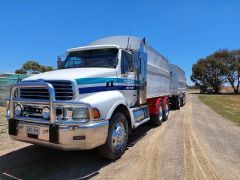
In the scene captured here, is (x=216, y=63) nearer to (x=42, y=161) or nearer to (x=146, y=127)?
(x=146, y=127)

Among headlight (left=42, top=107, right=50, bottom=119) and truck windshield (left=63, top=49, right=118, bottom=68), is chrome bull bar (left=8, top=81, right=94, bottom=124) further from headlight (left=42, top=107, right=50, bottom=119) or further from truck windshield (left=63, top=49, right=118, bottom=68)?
truck windshield (left=63, top=49, right=118, bottom=68)

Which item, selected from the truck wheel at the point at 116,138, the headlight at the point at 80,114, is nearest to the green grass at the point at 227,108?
the truck wheel at the point at 116,138

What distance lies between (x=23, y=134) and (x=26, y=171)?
2.56 feet

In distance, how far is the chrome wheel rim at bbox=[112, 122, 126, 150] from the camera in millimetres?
6137

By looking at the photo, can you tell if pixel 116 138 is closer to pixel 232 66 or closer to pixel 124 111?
pixel 124 111

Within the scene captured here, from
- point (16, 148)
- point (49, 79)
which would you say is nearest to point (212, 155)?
point (49, 79)

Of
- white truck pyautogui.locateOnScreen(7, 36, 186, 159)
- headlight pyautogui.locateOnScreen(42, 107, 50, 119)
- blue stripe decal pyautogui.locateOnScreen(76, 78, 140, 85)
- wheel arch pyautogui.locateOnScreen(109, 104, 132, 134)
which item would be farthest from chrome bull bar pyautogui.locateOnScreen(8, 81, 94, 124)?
wheel arch pyautogui.locateOnScreen(109, 104, 132, 134)

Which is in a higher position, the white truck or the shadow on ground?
the white truck

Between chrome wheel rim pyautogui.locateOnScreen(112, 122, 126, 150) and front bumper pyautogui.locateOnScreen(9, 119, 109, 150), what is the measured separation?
65 centimetres

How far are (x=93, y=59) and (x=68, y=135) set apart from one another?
3.07 meters

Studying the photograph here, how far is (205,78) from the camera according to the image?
77.3m

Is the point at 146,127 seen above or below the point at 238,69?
below

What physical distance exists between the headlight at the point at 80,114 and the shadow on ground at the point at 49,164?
47.4 inches

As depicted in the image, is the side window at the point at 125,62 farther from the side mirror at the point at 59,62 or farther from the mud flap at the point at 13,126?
the mud flap at the point at 13,126
